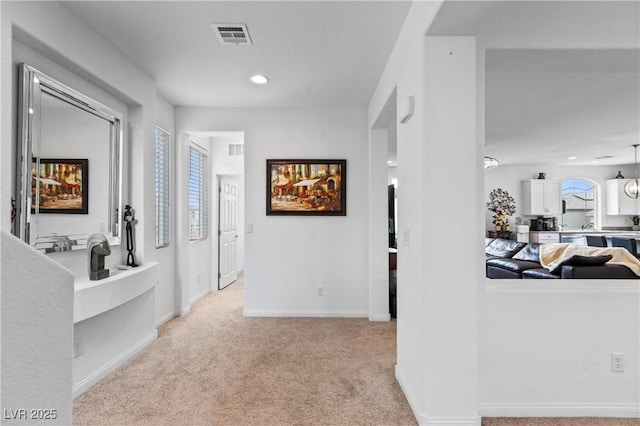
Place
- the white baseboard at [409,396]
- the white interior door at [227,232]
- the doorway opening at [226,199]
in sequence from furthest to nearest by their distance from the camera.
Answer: the white interior door at [227,232] < the doorway opening at [226,199] < the white baseboard at [409,396]

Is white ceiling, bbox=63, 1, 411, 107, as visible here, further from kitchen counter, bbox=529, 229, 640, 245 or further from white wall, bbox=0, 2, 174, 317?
kitchen counter, bbox=529, 229, 640, 245

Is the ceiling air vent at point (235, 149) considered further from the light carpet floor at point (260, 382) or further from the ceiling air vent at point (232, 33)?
the ceiling air vent at point (232, 33)

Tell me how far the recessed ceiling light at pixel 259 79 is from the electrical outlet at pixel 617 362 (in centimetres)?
338

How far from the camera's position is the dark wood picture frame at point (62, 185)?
7.14 ft

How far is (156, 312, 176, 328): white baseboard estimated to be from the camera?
12.4ft

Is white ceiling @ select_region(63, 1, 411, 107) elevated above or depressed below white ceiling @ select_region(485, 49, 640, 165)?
above

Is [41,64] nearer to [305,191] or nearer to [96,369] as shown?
[96,369]

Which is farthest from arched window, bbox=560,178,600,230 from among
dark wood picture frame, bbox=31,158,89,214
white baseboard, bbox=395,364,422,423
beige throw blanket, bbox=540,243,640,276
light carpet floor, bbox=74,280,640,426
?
dark wood picture frame, bbox=31,158,89,214

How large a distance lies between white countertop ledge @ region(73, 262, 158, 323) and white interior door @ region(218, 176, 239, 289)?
97.8 inches

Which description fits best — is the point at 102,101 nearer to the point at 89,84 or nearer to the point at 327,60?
the point at 89,84

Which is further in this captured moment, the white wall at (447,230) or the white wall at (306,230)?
the white wall at (306,230)

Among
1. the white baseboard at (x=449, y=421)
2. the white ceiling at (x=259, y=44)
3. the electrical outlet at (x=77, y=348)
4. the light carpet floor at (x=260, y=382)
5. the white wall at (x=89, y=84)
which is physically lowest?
the light carpet floor at (x=260, y=382)

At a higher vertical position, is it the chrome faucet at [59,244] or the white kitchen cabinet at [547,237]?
the chrome faucet at [59,244]

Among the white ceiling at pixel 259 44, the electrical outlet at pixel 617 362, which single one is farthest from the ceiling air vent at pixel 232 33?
the electrical outlet at pixel 617 362
